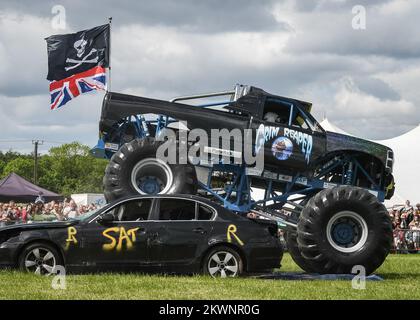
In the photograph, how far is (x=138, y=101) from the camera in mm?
12734

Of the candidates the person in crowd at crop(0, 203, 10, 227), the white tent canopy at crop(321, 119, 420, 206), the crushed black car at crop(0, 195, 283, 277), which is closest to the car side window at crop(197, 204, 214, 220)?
the crushed black car at crop(0, 195, 283, 277)

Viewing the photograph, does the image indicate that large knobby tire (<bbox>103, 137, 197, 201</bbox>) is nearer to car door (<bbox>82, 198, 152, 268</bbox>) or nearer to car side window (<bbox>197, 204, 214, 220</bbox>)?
car side window (<bbox>197, 204, 214, 220</bbox>)

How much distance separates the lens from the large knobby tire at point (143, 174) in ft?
39.8

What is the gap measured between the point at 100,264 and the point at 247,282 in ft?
7.56

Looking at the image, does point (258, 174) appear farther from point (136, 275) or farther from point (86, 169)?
point (86, 169)

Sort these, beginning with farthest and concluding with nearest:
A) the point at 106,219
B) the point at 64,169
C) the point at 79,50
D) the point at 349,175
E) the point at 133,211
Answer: the point at 64,169, the point at 79,50, the point at 349,175, the point at 133,211, the point at 106,219

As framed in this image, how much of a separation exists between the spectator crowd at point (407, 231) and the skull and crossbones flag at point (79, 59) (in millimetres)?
13426

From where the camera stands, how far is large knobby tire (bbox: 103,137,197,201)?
39.8ft

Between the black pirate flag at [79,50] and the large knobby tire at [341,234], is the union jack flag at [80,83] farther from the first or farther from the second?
the large knobby tire at [341,234]

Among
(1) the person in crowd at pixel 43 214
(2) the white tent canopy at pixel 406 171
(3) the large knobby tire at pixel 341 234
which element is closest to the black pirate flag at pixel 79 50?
(3) the large knobby tire at pixel 341 234

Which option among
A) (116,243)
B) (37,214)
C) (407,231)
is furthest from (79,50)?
(407,231)

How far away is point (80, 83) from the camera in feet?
46.6

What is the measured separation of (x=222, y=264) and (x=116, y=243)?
1664 millimetres

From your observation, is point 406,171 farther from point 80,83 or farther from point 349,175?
point 80,83
